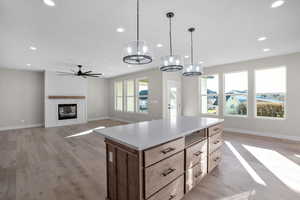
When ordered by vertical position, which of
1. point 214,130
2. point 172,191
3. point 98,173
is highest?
point 214,130

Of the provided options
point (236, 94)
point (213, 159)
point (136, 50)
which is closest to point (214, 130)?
point (213, 159)

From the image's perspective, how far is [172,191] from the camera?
63.1 inches

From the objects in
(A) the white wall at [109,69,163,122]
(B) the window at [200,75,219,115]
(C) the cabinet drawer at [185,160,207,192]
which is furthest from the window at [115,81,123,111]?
(C) the cabinet drawer at [185,160,207,192]

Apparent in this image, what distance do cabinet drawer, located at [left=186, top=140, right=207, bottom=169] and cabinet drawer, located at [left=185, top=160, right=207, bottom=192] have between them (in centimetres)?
7

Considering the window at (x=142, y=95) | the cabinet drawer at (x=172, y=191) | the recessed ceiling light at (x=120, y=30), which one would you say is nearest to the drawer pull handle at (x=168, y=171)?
the cabinet drawer at (x=172, y=191)

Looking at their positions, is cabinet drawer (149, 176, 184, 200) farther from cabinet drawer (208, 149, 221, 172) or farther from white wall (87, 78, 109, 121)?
white wall (87, 78, 109, 121)

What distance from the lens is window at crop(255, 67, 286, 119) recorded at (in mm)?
4613

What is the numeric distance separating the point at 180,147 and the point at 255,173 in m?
1.85

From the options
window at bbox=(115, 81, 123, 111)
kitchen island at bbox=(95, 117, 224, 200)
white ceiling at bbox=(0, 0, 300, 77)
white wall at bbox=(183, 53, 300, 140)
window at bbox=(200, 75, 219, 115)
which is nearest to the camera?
kitchen island at bbox=(95, 117, 224, 200)

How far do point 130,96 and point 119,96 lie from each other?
3.78 ft

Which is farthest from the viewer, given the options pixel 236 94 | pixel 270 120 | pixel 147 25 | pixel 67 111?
pixel 67 111

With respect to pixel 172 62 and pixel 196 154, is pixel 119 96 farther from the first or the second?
pixel 196 154

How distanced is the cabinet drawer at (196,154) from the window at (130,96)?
592cm

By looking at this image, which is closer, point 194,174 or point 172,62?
point 194,174
